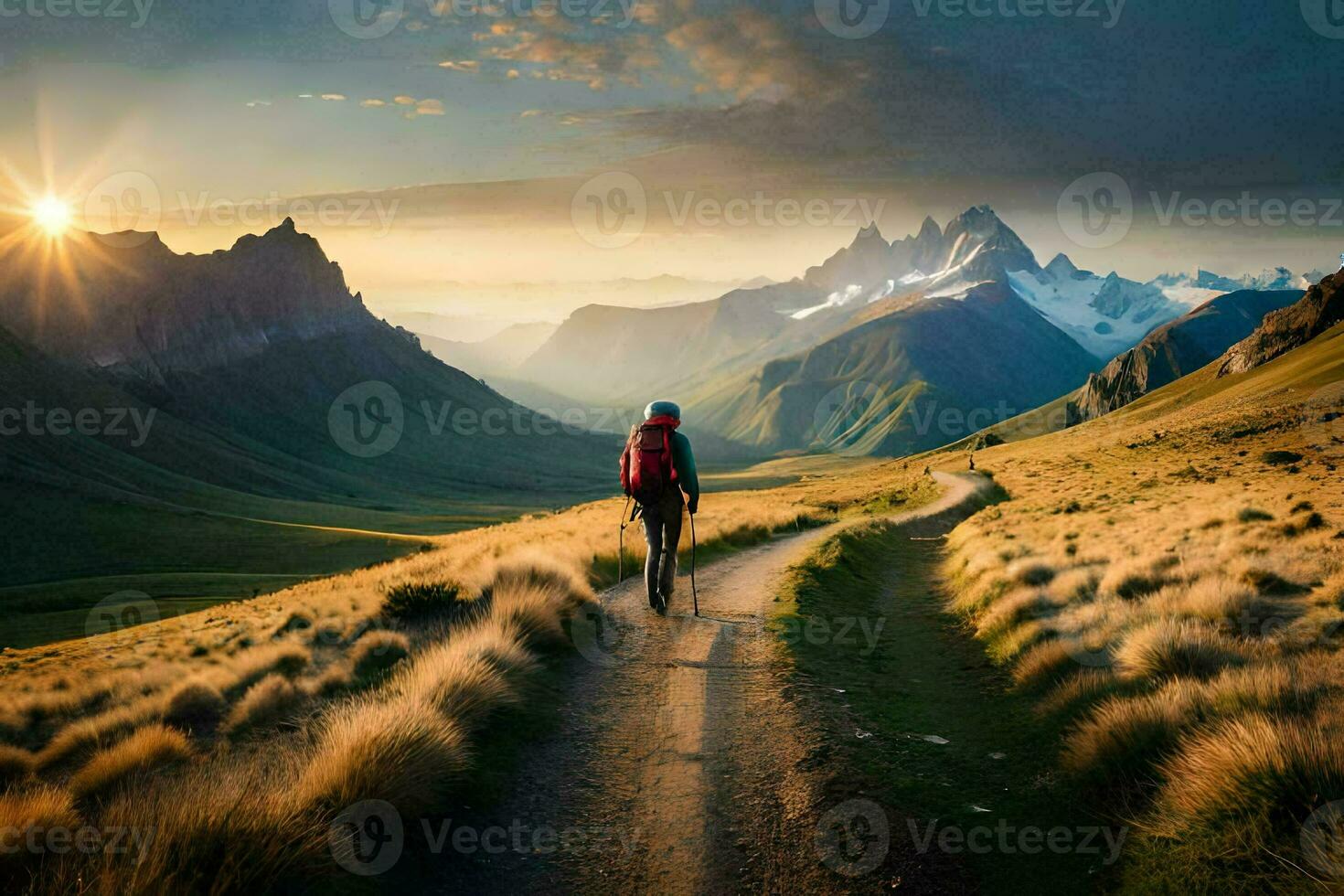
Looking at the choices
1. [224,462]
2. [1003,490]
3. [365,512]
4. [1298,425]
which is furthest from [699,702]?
[224,462]

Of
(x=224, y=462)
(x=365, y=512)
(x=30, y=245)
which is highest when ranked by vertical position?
(x=30, y=245)

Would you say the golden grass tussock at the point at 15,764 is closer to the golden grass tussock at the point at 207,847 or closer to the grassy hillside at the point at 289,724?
the grassy hillside at the point at 289,724

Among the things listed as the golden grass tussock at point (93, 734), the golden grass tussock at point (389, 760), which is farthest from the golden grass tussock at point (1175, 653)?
the golden grass tussock at point (93, 734)

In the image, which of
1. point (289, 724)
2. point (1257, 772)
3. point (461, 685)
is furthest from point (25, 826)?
point (1257, 772)

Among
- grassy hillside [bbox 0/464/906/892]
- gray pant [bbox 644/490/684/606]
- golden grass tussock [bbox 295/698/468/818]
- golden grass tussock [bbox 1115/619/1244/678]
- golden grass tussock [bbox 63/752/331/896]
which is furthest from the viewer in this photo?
gray pant [bbox 644/490/684/606]

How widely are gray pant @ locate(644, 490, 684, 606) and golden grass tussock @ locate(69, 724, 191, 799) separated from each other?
712 cm

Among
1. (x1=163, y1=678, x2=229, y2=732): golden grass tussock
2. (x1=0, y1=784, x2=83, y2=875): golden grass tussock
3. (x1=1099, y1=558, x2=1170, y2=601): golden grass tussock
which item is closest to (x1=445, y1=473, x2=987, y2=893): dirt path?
(x1=0, y1=784, x2=83, y2=875): golden grass tussock

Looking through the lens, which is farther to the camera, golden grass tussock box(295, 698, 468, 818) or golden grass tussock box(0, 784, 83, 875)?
golden grass tussock box(295, 698, 468, 818)

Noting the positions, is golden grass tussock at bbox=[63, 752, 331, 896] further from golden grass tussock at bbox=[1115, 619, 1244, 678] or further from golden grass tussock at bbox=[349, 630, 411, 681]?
golden grass tussock at bbox=[1115, 619, 1244, 678]

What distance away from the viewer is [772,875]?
16.9ft

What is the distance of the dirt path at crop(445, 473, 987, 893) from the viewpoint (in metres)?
5.21

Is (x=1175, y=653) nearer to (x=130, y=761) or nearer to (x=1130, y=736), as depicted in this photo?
(x=1130, y=736)

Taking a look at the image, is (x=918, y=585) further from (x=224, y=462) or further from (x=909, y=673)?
(x=224, y=462)

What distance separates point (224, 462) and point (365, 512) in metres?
46.4
